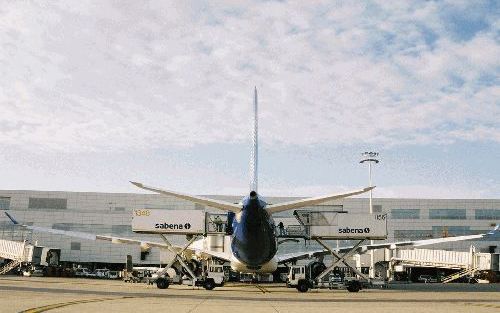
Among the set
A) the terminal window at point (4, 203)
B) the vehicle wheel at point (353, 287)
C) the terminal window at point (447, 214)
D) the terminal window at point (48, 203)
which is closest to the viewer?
the vehicle wheel at point (353, 287)

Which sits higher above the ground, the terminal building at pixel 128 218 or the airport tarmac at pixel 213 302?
the terminal building at pixel 128 218

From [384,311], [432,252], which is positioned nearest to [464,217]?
[432,252]

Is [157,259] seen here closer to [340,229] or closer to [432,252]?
[432,252]

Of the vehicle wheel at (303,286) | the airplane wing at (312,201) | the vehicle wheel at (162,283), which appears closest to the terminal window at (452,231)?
the vehicle wheel at (303,286)

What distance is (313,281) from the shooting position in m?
44.7

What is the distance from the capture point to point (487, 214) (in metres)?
106

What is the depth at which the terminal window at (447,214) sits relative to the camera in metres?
105

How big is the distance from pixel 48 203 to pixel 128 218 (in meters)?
17.1

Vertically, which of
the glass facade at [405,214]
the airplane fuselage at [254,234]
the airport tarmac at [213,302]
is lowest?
the airport tarmac at [213,302]

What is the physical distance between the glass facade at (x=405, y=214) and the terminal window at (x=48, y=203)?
69052 millimetres

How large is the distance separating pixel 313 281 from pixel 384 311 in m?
23.8

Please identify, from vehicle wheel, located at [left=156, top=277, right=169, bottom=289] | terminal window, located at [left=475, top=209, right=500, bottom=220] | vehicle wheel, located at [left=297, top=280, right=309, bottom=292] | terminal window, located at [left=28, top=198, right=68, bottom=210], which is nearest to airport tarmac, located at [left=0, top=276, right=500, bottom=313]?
vehicle wheel, located at [left=297, top=280, right=309, bottom=292]

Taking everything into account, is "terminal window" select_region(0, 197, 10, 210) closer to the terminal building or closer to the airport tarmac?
the terminal building

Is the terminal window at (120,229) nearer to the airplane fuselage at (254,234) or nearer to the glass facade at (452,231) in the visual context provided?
the glass facade at (452,231)
